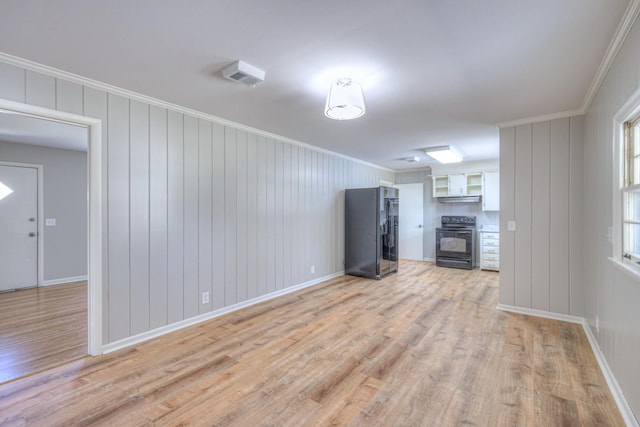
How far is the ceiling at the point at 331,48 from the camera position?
163 cm

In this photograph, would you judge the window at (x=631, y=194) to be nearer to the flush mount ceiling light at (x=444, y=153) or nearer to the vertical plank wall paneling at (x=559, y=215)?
the vertical plank wall paneling at (x=559, y=215)

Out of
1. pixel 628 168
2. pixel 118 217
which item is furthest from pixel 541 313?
pixel 118 217

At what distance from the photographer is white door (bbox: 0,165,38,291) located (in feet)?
15.3

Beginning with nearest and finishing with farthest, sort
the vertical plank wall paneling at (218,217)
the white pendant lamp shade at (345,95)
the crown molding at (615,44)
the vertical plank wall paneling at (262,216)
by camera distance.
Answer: the crown molding at (615,44) < the white pendant lamp shade at (345,95) < the vertical plank wall paneling at (218,217) < the vertical plank wall paneling at (262,216)

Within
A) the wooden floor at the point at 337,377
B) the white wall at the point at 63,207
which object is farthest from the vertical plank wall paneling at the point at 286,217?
the white wall at the point at 63,207

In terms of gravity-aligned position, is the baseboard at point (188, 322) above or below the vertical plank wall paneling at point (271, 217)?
below

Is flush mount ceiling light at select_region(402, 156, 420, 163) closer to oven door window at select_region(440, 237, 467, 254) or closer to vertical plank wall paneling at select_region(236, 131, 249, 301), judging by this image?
oven door window at select_region(440, 237, 467, 254)

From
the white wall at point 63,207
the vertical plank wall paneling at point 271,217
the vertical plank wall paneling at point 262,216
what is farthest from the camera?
the white wall at point 63,207

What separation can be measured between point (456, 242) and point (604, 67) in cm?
464

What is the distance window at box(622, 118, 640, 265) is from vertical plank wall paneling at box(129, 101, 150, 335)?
12.7 feet

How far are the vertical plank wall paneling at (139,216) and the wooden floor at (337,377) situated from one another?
0.35m

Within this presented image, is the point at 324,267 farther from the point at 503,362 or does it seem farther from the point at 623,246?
the point at 623,246

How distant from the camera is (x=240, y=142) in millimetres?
3816

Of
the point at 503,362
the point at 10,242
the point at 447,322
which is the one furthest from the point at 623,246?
the point at 10,242
